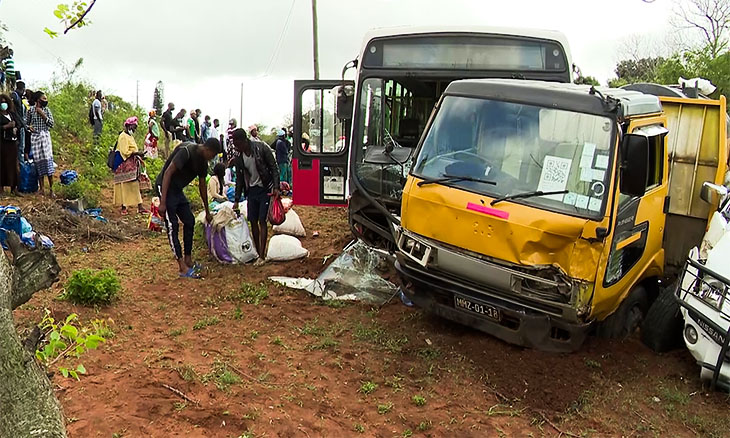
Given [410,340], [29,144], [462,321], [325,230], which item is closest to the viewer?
[462,321]

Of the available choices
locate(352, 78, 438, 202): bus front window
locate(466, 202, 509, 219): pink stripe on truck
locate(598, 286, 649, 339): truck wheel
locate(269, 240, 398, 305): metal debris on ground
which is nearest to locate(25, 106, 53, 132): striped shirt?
locate(269, 240, 398, 305): metal debris on ground

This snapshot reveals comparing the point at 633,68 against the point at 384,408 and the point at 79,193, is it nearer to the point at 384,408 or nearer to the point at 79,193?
the point at 79,193

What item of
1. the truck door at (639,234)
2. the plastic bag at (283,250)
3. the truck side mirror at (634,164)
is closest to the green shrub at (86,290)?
the plastic bag at (283,250)

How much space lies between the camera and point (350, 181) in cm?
711

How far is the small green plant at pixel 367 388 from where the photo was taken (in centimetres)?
468

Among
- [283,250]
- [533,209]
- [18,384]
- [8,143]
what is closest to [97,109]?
[8,143]

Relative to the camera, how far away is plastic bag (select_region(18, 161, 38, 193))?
10.7 metres

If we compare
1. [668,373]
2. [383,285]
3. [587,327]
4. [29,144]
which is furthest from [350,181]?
[29,144]

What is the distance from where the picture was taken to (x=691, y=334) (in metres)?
4.98

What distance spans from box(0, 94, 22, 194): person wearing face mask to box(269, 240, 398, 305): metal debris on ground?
572 centimetres

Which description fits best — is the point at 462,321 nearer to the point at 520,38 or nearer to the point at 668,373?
the point at 668,373

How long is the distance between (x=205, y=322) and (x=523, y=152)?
126 inches

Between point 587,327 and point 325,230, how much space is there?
5.92 meters

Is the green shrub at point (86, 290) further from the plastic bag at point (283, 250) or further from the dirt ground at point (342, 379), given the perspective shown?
the plastic bag at point (283, 250)
